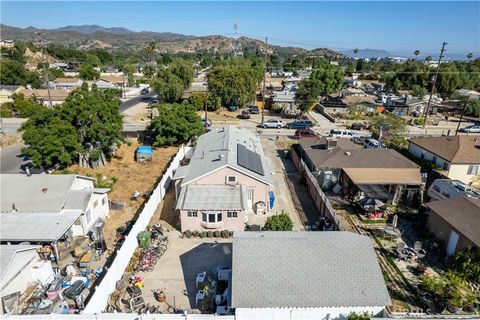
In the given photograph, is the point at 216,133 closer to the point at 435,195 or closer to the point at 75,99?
the point at 75,99

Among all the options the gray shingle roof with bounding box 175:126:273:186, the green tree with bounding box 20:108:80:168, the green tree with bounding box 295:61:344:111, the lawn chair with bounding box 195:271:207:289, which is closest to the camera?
the lawn chair with bounding box 195:271:207:289

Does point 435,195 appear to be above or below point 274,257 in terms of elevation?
below

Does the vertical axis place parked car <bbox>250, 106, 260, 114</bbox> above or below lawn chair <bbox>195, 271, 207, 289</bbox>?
above

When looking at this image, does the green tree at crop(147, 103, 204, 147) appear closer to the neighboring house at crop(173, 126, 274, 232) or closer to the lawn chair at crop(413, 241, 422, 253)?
the neighboring house at crop(173, 126, 274, 232)

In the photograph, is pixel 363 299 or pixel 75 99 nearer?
pixel 363 299

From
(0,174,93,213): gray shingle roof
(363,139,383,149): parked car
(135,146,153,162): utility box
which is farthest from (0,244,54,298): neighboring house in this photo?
(363,139,383,149): parked car

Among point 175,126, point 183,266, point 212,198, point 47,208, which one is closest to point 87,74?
point 175,126

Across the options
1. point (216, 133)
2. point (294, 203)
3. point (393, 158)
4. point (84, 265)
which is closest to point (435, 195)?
point (393, 158)
